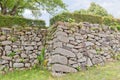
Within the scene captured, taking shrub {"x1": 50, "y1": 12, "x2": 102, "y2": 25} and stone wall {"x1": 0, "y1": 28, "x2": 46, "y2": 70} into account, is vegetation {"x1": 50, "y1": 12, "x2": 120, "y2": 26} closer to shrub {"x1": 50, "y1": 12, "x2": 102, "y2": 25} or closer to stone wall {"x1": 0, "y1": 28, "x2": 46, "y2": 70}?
shrub {"x1": 50, "y1": 12, "x2": 102, "y2": 25}

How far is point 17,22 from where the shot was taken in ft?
37.8

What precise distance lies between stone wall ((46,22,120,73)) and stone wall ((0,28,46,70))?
0.62 meters

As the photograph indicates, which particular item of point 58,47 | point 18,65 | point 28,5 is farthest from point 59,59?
point 28,5

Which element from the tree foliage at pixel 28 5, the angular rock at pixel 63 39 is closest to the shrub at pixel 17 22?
the angular rock at pixel 63 39

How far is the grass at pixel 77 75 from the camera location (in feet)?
31.8

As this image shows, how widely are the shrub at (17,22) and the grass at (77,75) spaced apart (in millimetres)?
2034

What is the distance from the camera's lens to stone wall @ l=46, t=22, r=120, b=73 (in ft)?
34.1

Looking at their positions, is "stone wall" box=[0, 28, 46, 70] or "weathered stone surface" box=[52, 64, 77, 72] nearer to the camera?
"weathered stone surface" box=[52, 64, 77, 72]

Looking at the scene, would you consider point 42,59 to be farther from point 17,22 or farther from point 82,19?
point 82,19

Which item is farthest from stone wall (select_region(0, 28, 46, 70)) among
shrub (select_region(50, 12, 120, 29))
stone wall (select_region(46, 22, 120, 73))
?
shrub (select_region(50, 12, 120, 29))

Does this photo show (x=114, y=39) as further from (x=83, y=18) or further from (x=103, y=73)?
(x=103, y=73)

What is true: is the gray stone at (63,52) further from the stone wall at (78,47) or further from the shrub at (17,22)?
the shrub at (17,22)

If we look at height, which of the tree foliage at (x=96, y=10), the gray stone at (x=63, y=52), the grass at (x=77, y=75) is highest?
the tree foliage at (x=96, y=10)

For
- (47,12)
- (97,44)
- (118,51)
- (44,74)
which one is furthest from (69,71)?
(47,12)
